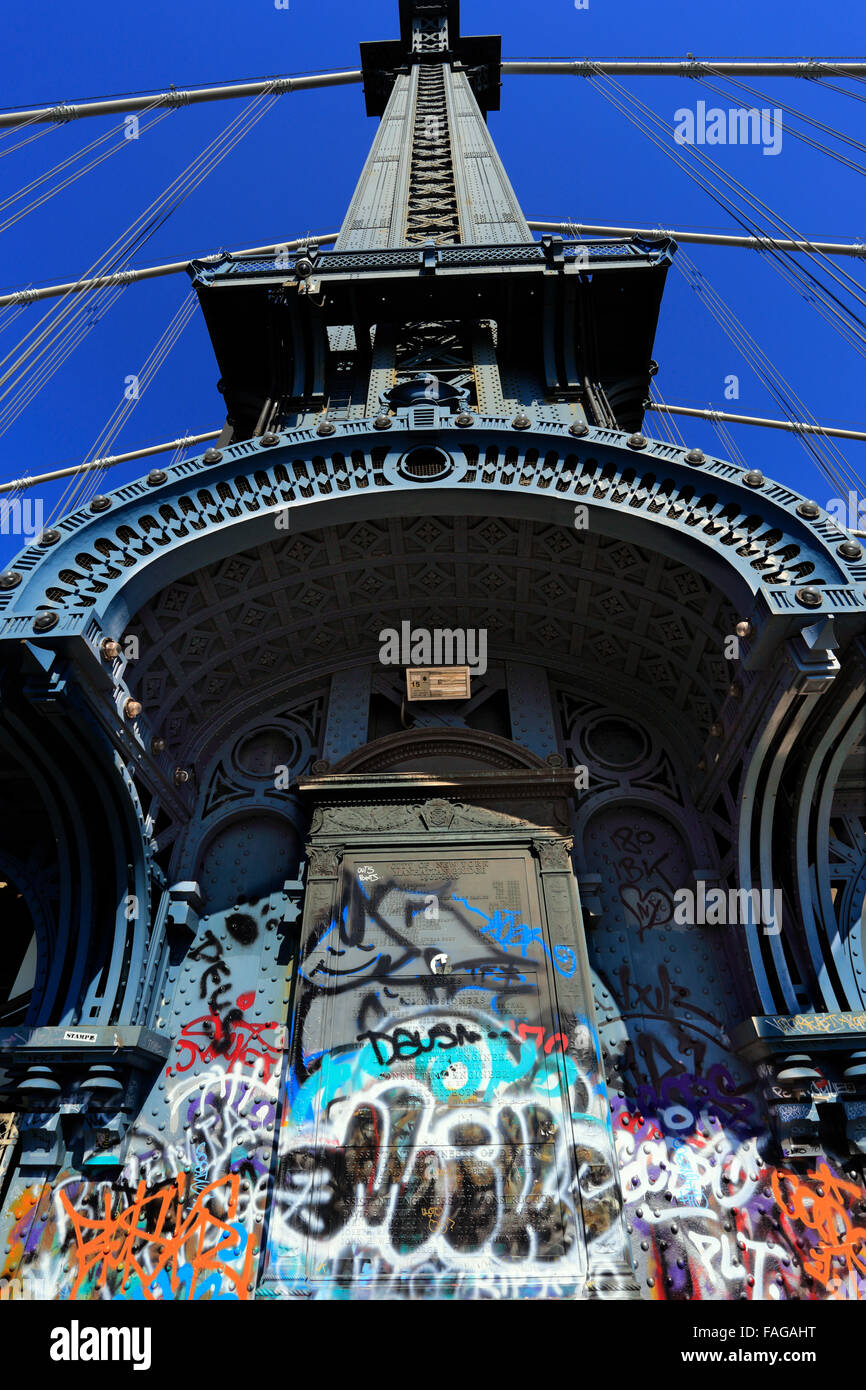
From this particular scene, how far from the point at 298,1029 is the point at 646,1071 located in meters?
3.63

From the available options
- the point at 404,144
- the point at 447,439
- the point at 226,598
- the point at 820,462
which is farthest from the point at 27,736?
the point at 404,144

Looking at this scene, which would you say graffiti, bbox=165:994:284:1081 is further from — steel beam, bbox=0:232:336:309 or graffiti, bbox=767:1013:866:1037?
steel beam, bbox=0:232:336:309

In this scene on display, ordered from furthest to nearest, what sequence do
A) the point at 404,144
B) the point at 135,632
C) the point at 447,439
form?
the point at 404,144 < the point at 447,439 < the point at 135,632

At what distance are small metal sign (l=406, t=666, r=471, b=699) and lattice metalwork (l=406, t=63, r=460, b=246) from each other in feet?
33.3

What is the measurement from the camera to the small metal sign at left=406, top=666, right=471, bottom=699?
10219 millimetres

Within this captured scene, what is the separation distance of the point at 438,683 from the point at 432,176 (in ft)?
57.6

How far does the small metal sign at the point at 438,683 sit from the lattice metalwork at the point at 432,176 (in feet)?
33.3

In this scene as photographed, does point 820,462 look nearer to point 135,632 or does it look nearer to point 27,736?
point 135,632

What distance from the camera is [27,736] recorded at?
25.6 ft
